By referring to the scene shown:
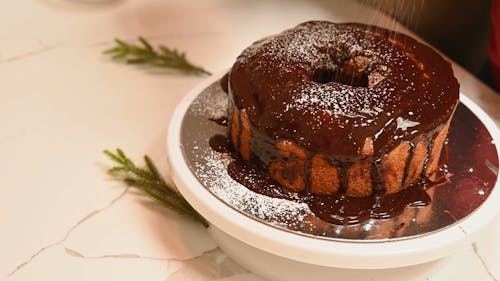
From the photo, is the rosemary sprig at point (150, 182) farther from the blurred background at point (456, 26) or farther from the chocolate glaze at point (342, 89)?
the blurred background at point (456, 26)

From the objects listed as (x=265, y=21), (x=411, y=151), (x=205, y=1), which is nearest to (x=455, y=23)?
(x=265, y=21)

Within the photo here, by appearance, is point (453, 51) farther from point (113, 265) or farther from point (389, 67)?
point (113, 265)

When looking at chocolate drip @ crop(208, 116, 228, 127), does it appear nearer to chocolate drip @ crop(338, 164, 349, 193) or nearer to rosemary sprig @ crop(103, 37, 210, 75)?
chocolate drip @ crop(338, 164, 349, 193)

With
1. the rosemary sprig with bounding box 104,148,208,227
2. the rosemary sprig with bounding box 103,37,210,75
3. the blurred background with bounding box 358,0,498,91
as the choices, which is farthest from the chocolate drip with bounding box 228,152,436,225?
the blurred background with bounding box 358,0,498,91

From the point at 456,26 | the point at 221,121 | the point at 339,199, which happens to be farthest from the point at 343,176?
the point at 456,26

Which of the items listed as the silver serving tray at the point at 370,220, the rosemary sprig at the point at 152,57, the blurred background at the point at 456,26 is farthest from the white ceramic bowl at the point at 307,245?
the blurred background at the point at 456,26

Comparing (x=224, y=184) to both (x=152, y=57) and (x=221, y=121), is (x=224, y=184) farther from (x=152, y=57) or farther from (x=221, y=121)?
(x=152, y=57)
